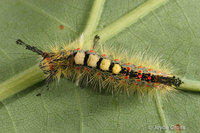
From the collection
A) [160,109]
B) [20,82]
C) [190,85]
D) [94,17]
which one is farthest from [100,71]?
[190,85]

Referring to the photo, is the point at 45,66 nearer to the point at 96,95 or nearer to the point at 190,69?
the point at 96,95

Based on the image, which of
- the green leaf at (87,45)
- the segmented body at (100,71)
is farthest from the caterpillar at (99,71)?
the green leaf at (87,45)

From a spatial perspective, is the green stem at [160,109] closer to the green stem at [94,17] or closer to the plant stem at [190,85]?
the plant stem at [190,85]

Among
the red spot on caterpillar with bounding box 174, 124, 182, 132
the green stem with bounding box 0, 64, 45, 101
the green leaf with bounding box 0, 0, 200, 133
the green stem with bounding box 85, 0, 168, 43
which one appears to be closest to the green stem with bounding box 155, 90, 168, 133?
the green leaf with bounding box 0, 0, 200, 133

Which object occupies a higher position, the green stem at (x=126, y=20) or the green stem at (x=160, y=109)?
the green stem at (x=126, y=20)

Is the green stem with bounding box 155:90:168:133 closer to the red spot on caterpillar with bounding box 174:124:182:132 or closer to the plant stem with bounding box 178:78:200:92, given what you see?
the red spot on caterpillar with bounding box 174:124:182:132

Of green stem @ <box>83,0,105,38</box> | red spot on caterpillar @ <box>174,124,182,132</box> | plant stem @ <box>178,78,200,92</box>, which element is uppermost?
green stem @ <box>83,0,105,38</box>

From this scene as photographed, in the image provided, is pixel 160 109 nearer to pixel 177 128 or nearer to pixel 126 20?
pixel 177 128
